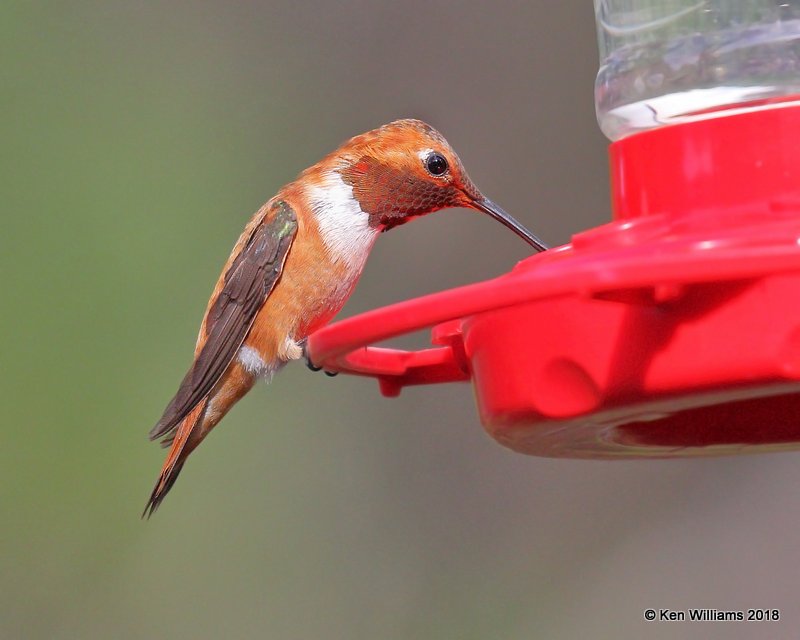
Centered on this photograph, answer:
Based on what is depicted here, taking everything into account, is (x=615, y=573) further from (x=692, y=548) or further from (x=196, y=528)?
(x=196, y=528)

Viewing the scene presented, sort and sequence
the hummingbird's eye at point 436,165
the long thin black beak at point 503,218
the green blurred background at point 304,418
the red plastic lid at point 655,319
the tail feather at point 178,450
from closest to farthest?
1. the red plastic lid at point 655,319
2. the long thin black beak at point 503,218
3. the hummingbird's eye at point 436,165
4. the tail feather at point 178,450
5. the green blurred background at point 304,418

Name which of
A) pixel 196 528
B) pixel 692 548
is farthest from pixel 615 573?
pixel 196 528

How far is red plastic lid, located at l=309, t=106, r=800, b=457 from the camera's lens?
6.01 ft

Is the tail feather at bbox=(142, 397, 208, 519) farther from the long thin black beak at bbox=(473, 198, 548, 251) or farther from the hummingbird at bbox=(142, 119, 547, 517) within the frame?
the long thin black beak at bbox=(473, 198, 548, 251)

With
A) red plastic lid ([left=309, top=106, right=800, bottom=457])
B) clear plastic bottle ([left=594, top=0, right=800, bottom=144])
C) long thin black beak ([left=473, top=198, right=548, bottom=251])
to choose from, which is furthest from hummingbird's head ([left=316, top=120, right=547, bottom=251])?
red plastic lid ([left=309, top=106, right=800, bottom=457])

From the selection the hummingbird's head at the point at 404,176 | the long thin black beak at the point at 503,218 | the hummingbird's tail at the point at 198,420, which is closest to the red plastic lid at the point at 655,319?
the long thin black beak at the point at 503,218

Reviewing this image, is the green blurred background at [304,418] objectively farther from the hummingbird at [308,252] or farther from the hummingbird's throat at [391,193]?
the hummingbird's throat at [391,193]

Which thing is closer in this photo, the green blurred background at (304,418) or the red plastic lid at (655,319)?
the red plastic lid at (655,319)

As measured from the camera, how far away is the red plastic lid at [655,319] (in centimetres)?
183

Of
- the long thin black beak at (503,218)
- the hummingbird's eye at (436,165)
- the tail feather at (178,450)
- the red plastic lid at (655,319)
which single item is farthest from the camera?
the tail feather at (178,450)

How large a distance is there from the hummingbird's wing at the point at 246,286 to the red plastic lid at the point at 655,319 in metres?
1.39

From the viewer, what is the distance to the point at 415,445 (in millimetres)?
7359

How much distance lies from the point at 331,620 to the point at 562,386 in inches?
203

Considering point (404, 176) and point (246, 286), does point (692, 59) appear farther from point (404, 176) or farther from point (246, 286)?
point (246, 286)
